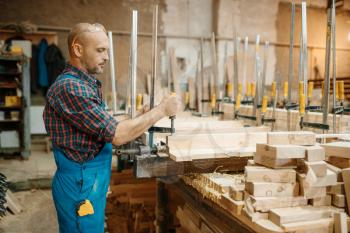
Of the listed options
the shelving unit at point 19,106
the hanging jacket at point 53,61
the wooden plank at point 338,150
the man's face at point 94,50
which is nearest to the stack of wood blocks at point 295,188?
the wooden plank at point 338,150

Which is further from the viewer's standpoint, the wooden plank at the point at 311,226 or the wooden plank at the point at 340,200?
the wooden plank at the point at 340,200

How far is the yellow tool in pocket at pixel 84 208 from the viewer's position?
2072mm

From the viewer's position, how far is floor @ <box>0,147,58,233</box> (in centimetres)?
450

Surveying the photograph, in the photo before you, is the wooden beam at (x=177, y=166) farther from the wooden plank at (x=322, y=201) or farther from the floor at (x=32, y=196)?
the floor at (x=32, y=196)

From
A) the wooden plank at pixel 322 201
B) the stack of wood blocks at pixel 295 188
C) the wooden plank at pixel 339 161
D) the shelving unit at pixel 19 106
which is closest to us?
the stack of wood blocks at pixel 295 188

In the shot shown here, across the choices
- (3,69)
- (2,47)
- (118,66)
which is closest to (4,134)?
(3,69)

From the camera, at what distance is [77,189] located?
2.08 m

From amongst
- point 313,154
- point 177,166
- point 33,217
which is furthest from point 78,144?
point 33,217

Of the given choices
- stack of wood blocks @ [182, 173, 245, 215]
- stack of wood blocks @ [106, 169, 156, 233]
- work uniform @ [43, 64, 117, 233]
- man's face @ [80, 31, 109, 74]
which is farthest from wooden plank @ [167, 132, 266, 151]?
stack of wood blocks @ [106, 169, 156, 233]

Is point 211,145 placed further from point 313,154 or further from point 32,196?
point 32,196

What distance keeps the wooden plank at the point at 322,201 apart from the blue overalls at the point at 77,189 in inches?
51.6

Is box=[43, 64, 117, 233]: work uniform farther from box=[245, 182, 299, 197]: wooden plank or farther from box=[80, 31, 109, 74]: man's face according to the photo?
box=[245, 182, 299, 197]: wooden plank

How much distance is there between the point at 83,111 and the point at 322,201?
1.43 meters

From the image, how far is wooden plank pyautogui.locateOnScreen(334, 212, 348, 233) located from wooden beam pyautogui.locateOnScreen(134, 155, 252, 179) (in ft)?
2.82
